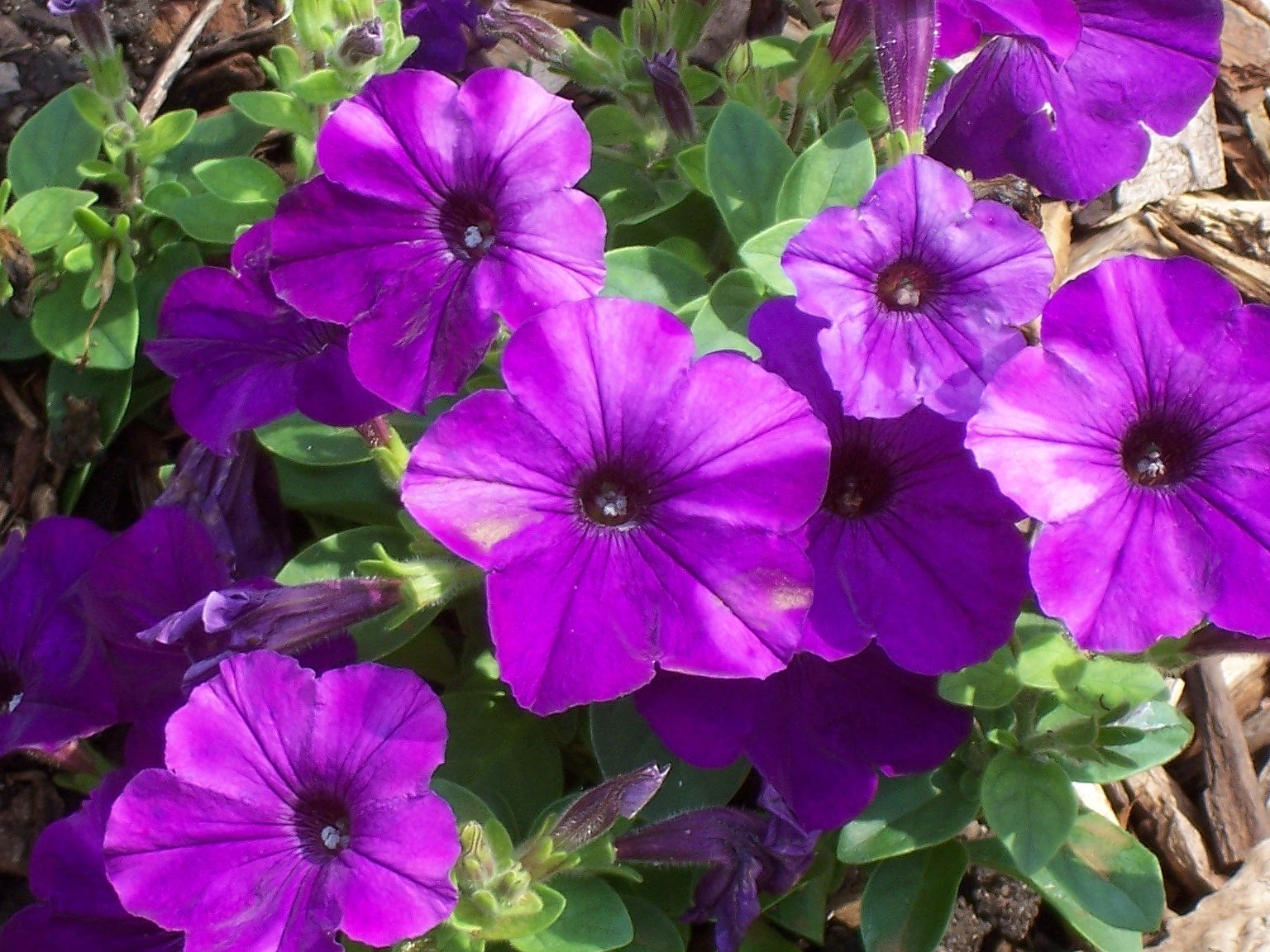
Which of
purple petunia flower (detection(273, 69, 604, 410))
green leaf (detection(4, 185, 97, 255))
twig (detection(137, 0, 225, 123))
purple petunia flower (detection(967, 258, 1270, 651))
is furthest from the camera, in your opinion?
twig (detection(137, 0, 225, 123))

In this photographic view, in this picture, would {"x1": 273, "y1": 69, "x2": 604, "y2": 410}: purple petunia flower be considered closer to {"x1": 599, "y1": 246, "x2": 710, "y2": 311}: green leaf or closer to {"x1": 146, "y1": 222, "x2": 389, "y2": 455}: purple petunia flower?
{"x1": 146, "y1": 222, "x2": 389, "y2": 455}: purple petunia flower

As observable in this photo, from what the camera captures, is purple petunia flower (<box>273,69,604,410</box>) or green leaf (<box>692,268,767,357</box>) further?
green leaf (<box>692,268,767,357</box>)

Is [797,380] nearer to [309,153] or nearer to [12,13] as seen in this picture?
[309,153]

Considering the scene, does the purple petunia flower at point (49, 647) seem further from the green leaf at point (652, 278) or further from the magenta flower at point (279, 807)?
the green leaf at point (652, 278)

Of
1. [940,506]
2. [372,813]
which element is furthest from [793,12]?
[372,813]

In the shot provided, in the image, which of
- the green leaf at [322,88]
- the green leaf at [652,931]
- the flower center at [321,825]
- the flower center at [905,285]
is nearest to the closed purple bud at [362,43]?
the green leaf at [322,88]

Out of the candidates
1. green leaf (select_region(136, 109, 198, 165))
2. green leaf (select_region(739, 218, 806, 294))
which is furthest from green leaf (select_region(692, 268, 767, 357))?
green leaf (select_region(136, 109, 198, 165))

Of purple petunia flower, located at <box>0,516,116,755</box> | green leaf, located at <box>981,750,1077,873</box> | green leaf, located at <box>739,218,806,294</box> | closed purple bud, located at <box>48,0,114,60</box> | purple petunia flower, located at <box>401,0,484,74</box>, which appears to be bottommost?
green leaf, located at <box>981,750,1077,873</box>
